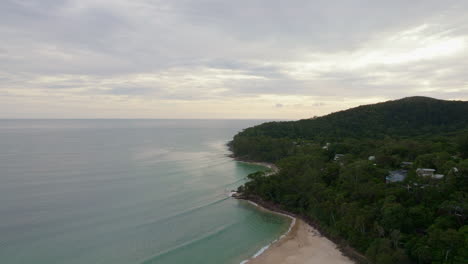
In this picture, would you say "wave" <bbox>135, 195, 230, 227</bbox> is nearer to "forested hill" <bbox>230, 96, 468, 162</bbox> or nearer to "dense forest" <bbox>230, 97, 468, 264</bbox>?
"dense forest" <bbox>230, 97, 468, 264</bbox>

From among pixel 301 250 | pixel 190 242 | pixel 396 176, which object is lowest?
pixel 190 242

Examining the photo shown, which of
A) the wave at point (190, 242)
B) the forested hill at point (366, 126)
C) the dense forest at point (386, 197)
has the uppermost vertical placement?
the forested hill at point (366, 126)

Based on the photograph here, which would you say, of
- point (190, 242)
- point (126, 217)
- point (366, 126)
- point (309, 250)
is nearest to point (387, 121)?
point (366, 126)

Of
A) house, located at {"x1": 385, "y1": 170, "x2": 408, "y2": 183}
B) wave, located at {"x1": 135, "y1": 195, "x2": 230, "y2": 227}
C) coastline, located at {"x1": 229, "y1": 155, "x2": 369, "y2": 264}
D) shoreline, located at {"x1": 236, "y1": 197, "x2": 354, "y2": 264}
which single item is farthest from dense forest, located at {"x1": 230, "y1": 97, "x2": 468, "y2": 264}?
wave, located at {"x1": 135, "y1": 195, "x2": 230, "y2": 227}

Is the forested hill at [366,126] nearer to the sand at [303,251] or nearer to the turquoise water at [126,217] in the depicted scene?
the turquoise water at [126,217]

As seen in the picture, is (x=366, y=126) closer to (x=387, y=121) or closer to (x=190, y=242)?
(x=387, y=121)

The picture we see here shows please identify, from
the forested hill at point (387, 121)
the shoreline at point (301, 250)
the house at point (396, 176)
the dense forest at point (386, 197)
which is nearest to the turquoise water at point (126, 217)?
the shoreline at point (301, 250)
